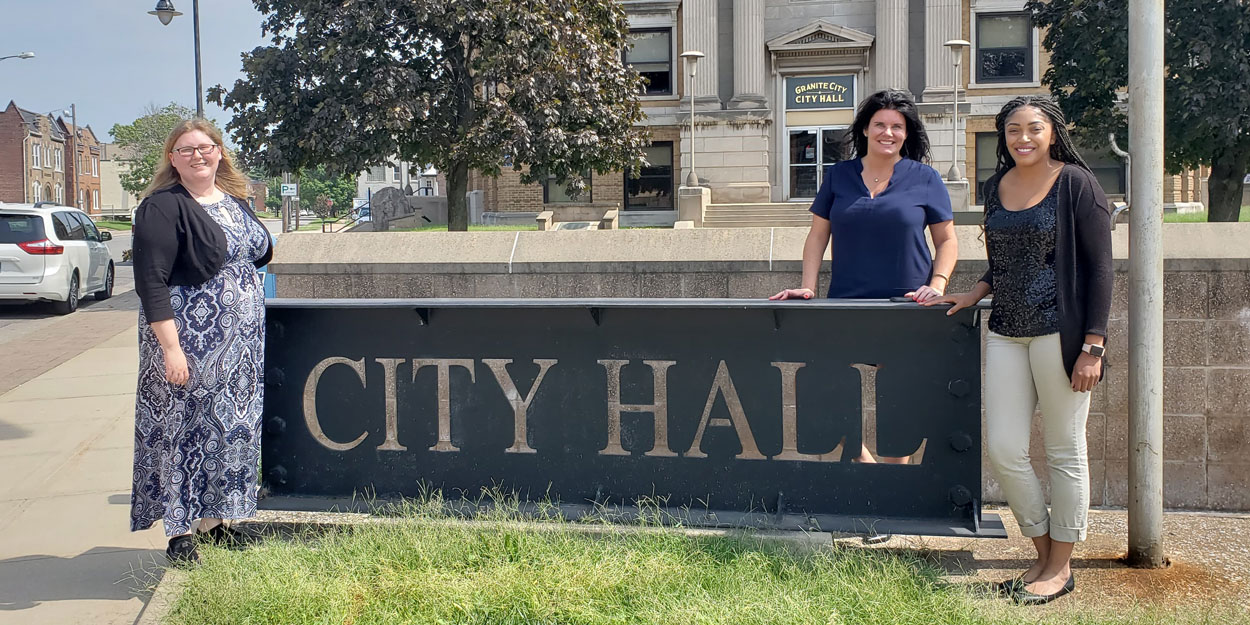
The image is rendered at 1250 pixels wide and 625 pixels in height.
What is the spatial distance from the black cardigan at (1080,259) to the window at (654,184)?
1334 inches

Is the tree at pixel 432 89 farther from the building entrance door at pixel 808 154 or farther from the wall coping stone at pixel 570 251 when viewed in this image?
the building entrance door at pixel 808 154

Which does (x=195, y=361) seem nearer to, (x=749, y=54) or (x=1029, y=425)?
(x=1029, y=425)

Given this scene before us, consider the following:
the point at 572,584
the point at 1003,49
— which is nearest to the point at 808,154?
the point at 1003,49

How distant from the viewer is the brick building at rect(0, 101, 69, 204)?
8538 cm

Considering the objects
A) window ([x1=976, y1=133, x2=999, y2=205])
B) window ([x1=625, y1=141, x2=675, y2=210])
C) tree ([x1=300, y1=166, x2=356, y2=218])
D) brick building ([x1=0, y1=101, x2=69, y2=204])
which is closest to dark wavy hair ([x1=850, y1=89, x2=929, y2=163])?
window ([x1=625, y1=141, x2=675, y2=210])

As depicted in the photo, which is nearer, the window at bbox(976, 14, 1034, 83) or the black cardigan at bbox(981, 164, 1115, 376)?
the black cardigan at bbox(981, 164, 1115, 376)

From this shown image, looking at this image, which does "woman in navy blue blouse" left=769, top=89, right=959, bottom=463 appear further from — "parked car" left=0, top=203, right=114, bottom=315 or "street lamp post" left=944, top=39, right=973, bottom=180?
"street lamp post" left=944, top=39, right=973, bottom=180

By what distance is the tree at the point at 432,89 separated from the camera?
64.8ft

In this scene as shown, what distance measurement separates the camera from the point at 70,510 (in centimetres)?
577

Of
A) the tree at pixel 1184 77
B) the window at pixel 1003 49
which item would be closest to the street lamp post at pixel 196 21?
the tree at pixel 1184 77

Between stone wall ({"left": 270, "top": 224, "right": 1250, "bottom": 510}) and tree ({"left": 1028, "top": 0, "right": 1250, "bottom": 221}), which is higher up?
tree ({"left": 1028, "top": 0, "right": 1250, "bottom": 221})

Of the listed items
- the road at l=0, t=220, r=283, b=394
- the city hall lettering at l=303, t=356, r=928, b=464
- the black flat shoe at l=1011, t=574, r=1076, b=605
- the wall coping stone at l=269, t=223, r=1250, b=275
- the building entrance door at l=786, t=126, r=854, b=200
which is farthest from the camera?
the building entrance door at l=786, t=126, r=854, b=200

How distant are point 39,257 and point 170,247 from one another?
15094 mm

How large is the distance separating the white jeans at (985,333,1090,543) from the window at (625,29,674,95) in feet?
113
